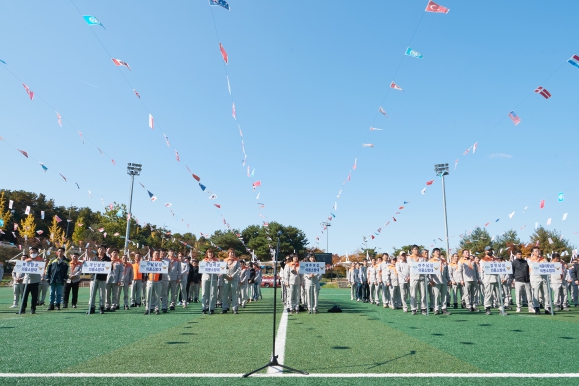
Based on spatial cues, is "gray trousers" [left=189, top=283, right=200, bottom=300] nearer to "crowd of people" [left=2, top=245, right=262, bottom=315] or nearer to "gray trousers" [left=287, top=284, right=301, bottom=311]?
"crowd of people" [left=2, top=245, right=262, bottom=315]

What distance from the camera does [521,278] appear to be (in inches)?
483

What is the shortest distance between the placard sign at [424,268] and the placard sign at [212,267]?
585cm

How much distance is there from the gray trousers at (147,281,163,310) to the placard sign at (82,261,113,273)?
1.41 meters

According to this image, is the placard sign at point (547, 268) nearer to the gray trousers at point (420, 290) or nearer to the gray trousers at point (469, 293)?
the gray trousers at point (469, 293)

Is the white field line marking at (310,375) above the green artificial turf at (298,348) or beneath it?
above

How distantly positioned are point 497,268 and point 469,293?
203cm

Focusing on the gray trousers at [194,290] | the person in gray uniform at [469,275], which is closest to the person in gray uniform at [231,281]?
the gray trousers at [194,290]

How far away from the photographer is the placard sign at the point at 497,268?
1106 cm

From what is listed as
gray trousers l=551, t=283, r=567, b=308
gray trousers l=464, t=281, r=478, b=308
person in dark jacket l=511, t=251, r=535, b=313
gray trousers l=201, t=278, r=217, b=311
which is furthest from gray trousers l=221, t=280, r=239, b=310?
gray trousers l=551, t=283, r=567, b=308

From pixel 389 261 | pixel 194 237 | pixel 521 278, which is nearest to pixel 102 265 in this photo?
pixel 389 261

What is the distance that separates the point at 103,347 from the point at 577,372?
6752 millimetres

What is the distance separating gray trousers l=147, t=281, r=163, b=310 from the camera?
1173 cm

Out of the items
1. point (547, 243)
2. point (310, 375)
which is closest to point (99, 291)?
point (310, 375)

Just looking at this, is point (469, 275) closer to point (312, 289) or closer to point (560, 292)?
point (560, 292)
